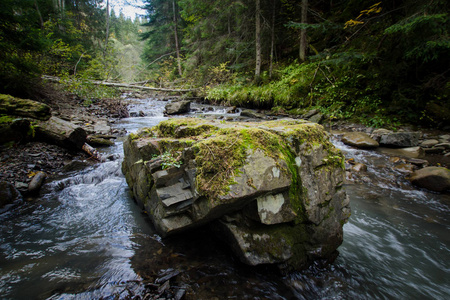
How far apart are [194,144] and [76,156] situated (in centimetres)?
568

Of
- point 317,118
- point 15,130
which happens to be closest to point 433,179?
point 317,118

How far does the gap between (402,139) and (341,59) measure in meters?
4.40

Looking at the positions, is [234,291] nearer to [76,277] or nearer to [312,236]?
[312,236]

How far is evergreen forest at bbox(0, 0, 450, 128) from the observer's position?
6.33 meters

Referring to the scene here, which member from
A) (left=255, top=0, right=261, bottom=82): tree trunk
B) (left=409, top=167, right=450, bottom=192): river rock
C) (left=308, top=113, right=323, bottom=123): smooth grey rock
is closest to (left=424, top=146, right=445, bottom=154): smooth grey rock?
(left=409, top=167, right=450, bottom=192): river rock

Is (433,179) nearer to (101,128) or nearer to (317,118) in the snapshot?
(317,118)

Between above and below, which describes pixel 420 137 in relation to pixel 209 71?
below

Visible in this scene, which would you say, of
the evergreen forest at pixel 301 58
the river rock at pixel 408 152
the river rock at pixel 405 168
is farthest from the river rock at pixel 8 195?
the river rock at pixel 408 152

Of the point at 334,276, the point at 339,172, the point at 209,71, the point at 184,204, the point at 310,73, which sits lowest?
the point at 334,276

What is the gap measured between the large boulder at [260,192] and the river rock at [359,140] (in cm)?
535

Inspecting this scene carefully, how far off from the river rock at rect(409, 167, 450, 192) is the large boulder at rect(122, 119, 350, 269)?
3648 mm

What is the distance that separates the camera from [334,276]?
8.51ft

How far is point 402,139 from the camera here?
684 centimetres

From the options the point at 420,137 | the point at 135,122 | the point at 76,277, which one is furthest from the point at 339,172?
the point at 135,122
